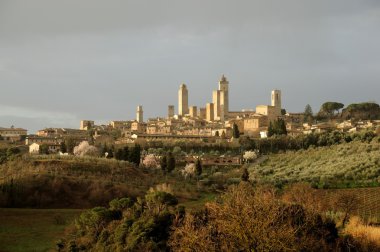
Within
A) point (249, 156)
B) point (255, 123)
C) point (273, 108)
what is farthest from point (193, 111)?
point (249, 156)

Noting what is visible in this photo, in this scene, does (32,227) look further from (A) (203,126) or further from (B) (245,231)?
(A) (203,126)

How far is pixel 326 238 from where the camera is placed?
1662 centimetres

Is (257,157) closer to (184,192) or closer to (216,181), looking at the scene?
(216,181)

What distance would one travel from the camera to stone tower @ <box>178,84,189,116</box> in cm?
11750

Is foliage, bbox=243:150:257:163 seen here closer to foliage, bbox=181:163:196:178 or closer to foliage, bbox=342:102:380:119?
foliage, bbox=181:163:196:178

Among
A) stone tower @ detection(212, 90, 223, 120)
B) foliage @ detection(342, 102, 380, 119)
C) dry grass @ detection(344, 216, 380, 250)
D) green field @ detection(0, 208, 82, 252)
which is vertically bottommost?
green field @ detection(0, 208, 82, 252)

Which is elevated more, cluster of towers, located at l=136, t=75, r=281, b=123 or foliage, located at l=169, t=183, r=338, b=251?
cluster of towers, located at l=136, t=75, r=281, b=123

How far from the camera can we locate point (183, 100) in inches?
4680

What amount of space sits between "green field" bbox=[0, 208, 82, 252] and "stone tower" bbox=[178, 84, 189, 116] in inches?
3560

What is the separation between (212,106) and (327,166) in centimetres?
6584

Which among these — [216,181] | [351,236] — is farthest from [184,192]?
[351,236]

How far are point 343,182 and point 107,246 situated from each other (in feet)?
80.1

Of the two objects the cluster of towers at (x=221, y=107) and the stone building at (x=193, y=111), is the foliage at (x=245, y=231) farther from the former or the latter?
the stone building at (x=193, y=111)

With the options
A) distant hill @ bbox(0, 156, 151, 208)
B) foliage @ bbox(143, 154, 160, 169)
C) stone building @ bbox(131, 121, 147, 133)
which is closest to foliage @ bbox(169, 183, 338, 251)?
distant hill @ bbox(0, 156, 151, 208)
